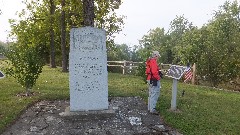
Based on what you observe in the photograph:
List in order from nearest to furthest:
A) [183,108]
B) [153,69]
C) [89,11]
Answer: [153,69] < [183,108] < [89,11]

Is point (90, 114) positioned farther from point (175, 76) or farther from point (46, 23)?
point (46, 23)

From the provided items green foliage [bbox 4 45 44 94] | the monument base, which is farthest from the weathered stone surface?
green foliage [bbox 4 45 44 94]

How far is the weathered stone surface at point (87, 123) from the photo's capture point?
8.24 meters

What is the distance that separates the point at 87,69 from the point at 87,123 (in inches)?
63.9

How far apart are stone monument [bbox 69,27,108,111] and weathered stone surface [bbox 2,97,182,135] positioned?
0.53m

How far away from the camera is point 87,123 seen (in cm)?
891

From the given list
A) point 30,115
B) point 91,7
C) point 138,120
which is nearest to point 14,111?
point 30,115

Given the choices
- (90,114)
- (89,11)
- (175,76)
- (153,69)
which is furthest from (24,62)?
(175,76)

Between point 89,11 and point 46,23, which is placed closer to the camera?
point 89,11

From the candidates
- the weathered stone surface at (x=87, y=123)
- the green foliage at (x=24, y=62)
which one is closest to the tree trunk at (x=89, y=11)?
the green foliage at (x=24, y=62)

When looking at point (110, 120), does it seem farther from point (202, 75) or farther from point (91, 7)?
point (202, 75)

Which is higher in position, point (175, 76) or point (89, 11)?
point (89, 11)

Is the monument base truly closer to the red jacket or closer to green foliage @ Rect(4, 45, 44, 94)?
the red jacket

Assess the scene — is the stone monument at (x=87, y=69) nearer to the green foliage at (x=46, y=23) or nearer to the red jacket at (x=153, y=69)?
the red jacket at (x=153, y=69)
